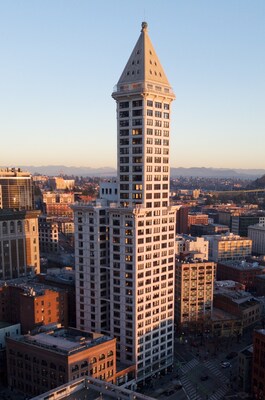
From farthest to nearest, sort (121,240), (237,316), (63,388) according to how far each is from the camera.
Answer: (237,316) < (121,240) < (63,388)

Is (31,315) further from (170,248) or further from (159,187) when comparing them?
(159,187)

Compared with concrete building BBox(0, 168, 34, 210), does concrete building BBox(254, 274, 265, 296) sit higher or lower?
lower

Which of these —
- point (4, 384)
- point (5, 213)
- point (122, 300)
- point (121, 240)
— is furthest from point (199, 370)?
point (5, 213)

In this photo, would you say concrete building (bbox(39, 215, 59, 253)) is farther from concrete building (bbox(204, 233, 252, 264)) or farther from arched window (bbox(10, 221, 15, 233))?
concrete building (bbox(204, 233, 252, 264))

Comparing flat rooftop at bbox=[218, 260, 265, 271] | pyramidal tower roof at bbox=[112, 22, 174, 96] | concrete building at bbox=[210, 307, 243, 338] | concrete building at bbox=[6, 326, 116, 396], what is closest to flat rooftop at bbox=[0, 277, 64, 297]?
concrete building at bbox=[6, 326, 116, 396]

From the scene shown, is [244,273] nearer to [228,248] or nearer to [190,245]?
[190,245]

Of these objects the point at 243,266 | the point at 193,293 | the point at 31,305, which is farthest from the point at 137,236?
the point at 243,266
